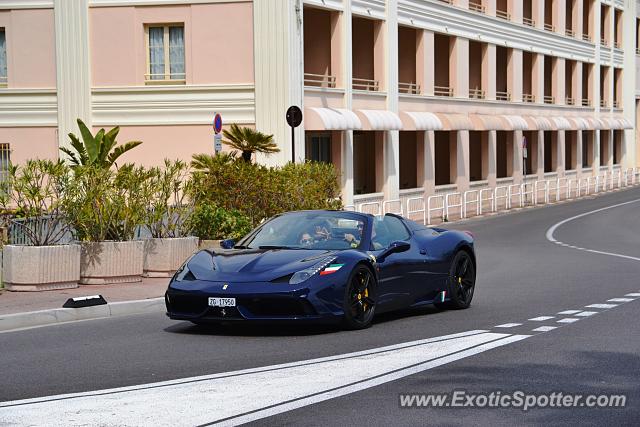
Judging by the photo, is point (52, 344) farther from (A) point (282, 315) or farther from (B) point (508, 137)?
(B) point (508, 137)

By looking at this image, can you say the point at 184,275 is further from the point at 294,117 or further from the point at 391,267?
the point at 294,117

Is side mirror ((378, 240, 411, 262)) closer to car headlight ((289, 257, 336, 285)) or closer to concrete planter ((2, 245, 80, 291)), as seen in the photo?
car headlight ((289, 257, 336, 285))

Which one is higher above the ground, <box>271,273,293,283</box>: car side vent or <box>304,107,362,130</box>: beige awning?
<box>304,107,362,130</box>: beige awning

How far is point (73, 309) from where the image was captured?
1349 cm

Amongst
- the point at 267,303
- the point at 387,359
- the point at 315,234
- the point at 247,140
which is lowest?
the point at 387,359

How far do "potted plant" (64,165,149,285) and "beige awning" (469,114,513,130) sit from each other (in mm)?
29665

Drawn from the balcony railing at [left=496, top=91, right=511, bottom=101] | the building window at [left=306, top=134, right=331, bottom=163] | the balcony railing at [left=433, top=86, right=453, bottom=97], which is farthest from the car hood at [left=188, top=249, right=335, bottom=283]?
the balcony railing at [left=496, top=91, right=511, bottom=101]

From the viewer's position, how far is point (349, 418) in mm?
7508

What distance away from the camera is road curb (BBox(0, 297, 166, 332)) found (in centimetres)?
1289

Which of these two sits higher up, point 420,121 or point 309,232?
point 420,121

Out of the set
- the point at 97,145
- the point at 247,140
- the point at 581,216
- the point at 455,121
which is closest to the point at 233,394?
the point at 247,140

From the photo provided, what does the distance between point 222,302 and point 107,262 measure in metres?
5.61

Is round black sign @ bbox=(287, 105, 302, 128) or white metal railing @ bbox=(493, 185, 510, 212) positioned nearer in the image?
round black sign @ bbox=(287, 105, 302, 128)

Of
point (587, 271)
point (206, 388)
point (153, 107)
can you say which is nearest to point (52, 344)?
point (206, 388)
